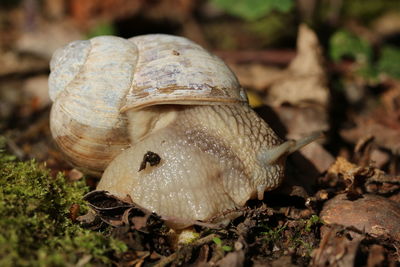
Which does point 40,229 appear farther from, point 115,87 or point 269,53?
point 269,53

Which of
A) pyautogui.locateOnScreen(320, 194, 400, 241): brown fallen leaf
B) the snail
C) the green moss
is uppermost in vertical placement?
the snail

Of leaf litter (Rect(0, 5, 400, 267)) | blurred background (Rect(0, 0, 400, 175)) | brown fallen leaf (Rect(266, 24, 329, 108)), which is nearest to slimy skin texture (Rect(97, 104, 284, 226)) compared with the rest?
leaf litter (Rect(0, 5, 400, 267))

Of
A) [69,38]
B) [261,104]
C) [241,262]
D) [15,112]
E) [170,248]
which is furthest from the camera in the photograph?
[69,38]

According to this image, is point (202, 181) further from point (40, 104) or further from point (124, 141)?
point (40, 104)

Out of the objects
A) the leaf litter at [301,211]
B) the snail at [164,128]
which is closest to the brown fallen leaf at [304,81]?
the leaf litter at [301,211]

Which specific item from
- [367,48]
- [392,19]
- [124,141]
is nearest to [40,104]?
[124,141]

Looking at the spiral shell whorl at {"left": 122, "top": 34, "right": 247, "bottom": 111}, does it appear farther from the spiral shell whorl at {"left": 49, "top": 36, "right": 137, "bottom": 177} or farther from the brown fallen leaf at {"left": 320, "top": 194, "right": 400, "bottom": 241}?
the brown fallen leaf at {"left": 320, "top": 194, "right": 400, "bottom": 241}

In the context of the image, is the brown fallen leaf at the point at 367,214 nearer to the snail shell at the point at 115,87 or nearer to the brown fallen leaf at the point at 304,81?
the snail shell at the point at 115,87
